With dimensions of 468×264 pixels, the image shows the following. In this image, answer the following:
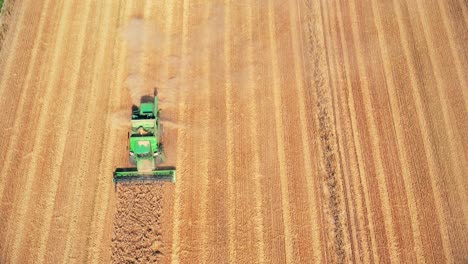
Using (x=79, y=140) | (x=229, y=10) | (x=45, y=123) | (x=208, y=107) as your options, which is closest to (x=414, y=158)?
(x=208, y=107)

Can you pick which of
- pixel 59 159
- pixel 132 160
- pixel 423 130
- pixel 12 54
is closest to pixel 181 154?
pixel 132 160

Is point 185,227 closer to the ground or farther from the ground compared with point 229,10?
closer to the ground

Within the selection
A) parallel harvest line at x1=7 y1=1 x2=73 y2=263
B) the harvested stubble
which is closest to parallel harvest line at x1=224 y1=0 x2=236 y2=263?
the harvested stubble

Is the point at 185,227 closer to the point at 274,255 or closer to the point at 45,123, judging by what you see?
the point at 274,255

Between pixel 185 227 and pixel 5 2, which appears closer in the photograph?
pixel 185 227

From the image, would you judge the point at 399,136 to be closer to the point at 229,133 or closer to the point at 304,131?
the point at 304,131

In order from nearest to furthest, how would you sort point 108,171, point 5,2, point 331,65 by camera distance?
point 108,171, point 331,65, point 5,2
